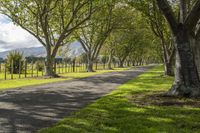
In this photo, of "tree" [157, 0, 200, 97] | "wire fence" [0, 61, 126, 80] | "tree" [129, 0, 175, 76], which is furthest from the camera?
"wire fence" [0, 61, 126, 80]

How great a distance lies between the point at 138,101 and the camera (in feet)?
46.4

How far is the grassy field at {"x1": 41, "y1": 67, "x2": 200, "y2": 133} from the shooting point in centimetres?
888

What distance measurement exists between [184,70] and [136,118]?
230 inches

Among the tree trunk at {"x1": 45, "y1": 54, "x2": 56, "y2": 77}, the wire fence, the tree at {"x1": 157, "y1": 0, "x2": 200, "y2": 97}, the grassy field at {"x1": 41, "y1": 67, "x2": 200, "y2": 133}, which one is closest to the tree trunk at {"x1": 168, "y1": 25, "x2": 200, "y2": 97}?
the tree at {"x1": 157, "y1": 0, "x2": 200, "y2": 97}

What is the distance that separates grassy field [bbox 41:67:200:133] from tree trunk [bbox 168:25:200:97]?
116 centimetres

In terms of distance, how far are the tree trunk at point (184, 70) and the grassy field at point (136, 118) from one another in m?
1.16

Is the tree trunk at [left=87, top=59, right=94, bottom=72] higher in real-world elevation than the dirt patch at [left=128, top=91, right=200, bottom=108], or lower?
higher

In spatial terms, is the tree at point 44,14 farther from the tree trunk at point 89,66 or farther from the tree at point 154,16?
the tree trunk at point 89,66

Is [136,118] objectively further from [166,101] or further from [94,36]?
[94,36]

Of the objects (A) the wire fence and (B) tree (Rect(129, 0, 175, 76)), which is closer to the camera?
(B) tree (Rect(129, 0, 175, 76))

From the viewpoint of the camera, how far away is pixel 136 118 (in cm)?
1030

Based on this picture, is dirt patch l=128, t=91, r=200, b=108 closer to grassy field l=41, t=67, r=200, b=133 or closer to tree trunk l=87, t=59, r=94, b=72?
grassy field l=41, t=67, r=200, b=133

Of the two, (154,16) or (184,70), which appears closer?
(184,70)

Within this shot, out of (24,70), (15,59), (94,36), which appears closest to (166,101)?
(15,59)
